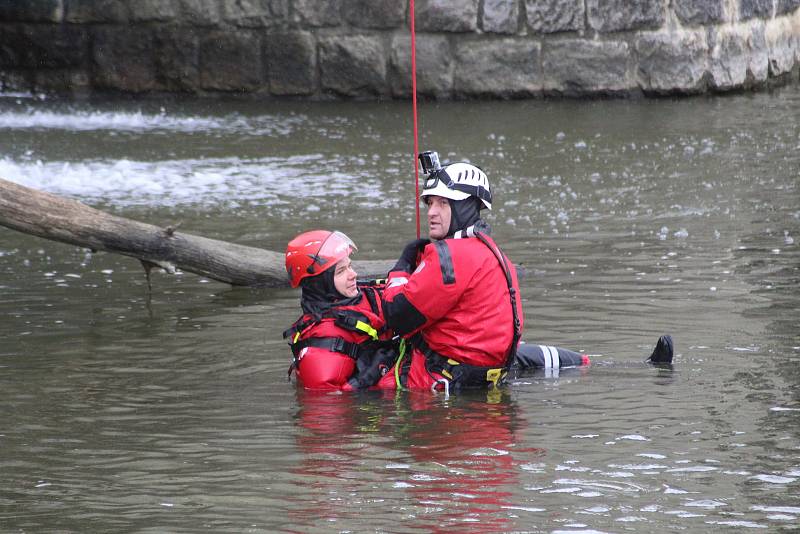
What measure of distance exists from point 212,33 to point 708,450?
12061 millimetres

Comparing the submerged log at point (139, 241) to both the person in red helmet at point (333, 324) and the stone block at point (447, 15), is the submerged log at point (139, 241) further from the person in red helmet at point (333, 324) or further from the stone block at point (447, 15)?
the stone block at point (447, 15)

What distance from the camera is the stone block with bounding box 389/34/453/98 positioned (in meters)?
15.6

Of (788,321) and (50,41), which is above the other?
(50,41)

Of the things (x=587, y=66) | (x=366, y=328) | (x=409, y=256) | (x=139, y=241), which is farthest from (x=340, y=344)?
(x=587, y=66)

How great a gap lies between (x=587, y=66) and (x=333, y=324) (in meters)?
9.67

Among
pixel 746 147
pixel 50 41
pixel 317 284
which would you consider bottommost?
pixel 317 284

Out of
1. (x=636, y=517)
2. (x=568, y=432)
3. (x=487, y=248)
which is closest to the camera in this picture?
(x=636, y=517)

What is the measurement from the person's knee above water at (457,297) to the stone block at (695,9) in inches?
375

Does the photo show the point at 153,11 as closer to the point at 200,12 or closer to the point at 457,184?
the point at 200,12

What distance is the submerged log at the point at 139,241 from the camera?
25.9 feet

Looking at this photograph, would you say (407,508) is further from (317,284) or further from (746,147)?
(746,147)

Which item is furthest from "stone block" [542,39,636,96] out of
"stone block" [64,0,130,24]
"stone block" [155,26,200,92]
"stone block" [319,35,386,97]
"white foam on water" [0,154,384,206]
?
"stone block" [64,0,130,24]

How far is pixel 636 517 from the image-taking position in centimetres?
438

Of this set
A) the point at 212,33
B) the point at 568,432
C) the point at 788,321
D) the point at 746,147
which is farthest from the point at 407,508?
the point at 212,33
